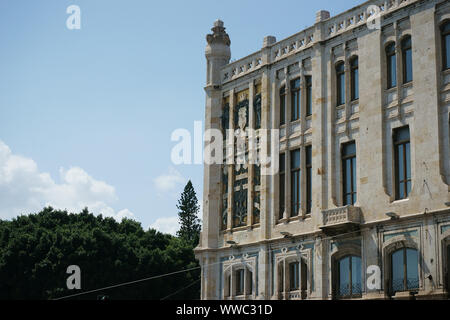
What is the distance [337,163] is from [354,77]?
4.87 meters

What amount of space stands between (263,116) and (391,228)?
12971 mm

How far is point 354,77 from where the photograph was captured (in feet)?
146

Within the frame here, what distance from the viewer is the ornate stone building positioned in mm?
39125

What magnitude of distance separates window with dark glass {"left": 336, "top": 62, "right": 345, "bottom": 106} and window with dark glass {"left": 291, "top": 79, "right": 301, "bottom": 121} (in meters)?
3.38

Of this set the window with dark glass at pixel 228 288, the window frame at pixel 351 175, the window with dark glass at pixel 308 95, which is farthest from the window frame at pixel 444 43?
the window with dark glass at pixel 228 288

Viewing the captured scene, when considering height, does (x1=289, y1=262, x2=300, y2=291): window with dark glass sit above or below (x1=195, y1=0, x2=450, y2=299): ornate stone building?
below

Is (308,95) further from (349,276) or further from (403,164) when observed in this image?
(349,276)

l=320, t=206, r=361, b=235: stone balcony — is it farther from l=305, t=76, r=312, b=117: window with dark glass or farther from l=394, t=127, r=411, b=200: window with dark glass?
l=305, t=76, r=312, b=117: window with dark glass

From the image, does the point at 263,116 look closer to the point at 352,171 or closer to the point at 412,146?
the point at 352,171

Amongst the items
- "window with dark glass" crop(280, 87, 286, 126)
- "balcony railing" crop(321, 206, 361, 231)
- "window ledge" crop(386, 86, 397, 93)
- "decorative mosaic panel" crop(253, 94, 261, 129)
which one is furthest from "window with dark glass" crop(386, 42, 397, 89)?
"decorative mosaic panel" crop(253, 94, 261, 129)

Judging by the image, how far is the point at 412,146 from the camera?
39.9m
